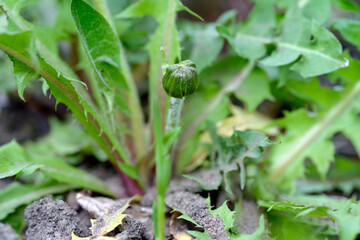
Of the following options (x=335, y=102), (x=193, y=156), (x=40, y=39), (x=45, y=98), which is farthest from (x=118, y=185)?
(x=335, y=102)

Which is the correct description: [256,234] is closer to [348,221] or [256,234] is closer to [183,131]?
[348,221]

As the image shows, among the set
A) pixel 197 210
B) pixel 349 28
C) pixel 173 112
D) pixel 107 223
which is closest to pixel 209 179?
pixel 197 210

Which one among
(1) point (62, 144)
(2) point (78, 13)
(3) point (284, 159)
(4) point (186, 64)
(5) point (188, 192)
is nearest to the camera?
(4) point (186, 64)

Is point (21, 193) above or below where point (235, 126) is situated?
below

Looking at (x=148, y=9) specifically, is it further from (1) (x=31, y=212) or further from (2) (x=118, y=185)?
(1) (x=31, y=212)

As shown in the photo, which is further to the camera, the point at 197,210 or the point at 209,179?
the point at 209,179

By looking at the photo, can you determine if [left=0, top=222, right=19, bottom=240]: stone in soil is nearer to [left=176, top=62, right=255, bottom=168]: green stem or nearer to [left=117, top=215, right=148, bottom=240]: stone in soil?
[left=117, top=215, right=148, bottom=240]: stone in soil
